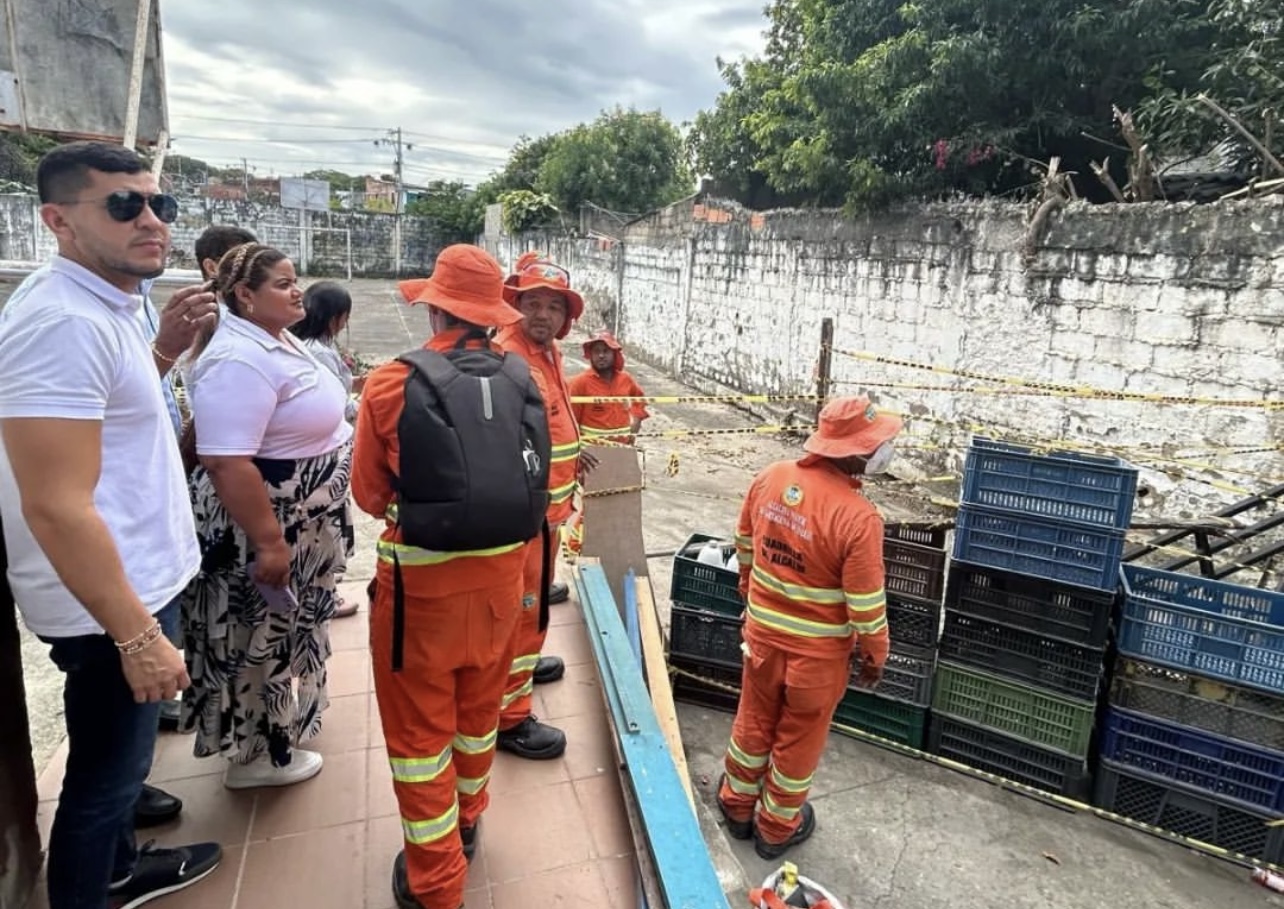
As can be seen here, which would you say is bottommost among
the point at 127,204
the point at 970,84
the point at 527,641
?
the point at 527,641

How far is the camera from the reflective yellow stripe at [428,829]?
77.6 inches

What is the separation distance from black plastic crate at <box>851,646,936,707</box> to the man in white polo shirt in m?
3.03

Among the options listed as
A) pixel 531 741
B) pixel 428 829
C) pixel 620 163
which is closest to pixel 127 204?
pixel 428 829

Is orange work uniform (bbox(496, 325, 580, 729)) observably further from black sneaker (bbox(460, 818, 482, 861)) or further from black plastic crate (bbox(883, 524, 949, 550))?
black plastic crate (bbox(883, 524, 949, 550))

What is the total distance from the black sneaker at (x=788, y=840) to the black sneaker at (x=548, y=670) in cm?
106

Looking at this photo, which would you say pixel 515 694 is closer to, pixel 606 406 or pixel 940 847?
pixel 940 847

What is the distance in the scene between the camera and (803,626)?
9.96 ft

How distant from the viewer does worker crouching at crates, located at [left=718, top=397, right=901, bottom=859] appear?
2906mm

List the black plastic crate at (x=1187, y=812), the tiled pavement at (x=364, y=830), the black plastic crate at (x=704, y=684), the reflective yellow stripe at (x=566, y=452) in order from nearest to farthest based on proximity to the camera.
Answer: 1. the tiled pavement at (x=364, y=830)
2. the reflective yellow stripe at (x=566, y=452)
3. the black plastic crate at (x=1187, y=812)
4. the black plastic crate at (x=704, y=684)

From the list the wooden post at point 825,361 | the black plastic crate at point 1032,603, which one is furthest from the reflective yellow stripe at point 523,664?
the wooden post at point 825,361

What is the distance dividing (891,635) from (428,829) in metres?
2.57

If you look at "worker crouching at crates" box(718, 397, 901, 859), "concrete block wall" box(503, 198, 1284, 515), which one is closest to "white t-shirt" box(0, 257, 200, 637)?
"worker crouching at crates" box(718, 397, 901, 859)

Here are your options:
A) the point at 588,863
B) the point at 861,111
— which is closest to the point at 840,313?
the point at 861,111

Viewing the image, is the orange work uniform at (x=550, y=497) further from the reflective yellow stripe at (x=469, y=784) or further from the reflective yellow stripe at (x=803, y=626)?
the reflective yellow stripe at (x=803, y=626)
